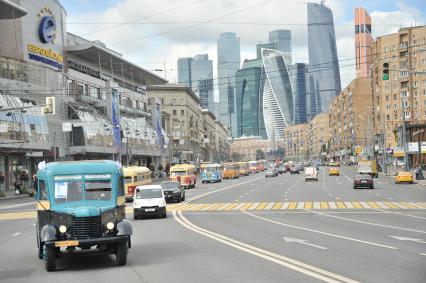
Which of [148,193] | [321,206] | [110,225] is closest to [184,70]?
[321,206]

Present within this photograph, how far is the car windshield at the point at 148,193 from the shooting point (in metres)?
28.7

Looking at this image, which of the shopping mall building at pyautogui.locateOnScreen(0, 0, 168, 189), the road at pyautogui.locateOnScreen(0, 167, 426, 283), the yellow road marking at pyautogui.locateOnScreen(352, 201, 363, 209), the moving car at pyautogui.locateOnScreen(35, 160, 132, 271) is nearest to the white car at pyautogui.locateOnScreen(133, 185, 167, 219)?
the road at pyautogui.locateOnScreen(0, 167, 426, 283)

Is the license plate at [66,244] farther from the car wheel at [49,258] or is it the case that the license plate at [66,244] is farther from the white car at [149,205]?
the white car at [149,205]

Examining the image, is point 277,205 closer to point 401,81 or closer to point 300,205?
point 300,205

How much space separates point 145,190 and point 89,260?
14761mm

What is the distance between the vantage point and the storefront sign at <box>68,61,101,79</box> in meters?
90.8

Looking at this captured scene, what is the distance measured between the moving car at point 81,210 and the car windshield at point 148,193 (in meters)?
14.1

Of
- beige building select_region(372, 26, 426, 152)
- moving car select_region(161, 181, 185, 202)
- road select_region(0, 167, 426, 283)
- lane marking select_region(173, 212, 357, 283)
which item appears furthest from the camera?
beige building select_region(372, 26, 426, 152)

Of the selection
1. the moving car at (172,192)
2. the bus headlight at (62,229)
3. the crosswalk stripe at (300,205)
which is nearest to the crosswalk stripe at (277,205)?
the crosswalk stripe at (300,205)

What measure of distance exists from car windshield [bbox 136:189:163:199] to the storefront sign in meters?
64.1

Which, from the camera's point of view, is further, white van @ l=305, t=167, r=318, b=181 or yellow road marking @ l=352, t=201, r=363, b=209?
white van @ l=305, t=167, r=318, b=181

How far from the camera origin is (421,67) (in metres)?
125

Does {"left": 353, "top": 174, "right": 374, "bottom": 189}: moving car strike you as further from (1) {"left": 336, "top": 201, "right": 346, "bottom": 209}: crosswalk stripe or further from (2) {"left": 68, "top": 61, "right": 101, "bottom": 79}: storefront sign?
(2) {"left": 68, "top": 61, "right": 101, "bottom": 79}: storefront sign

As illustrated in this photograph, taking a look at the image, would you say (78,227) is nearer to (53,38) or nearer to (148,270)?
(148,270)
